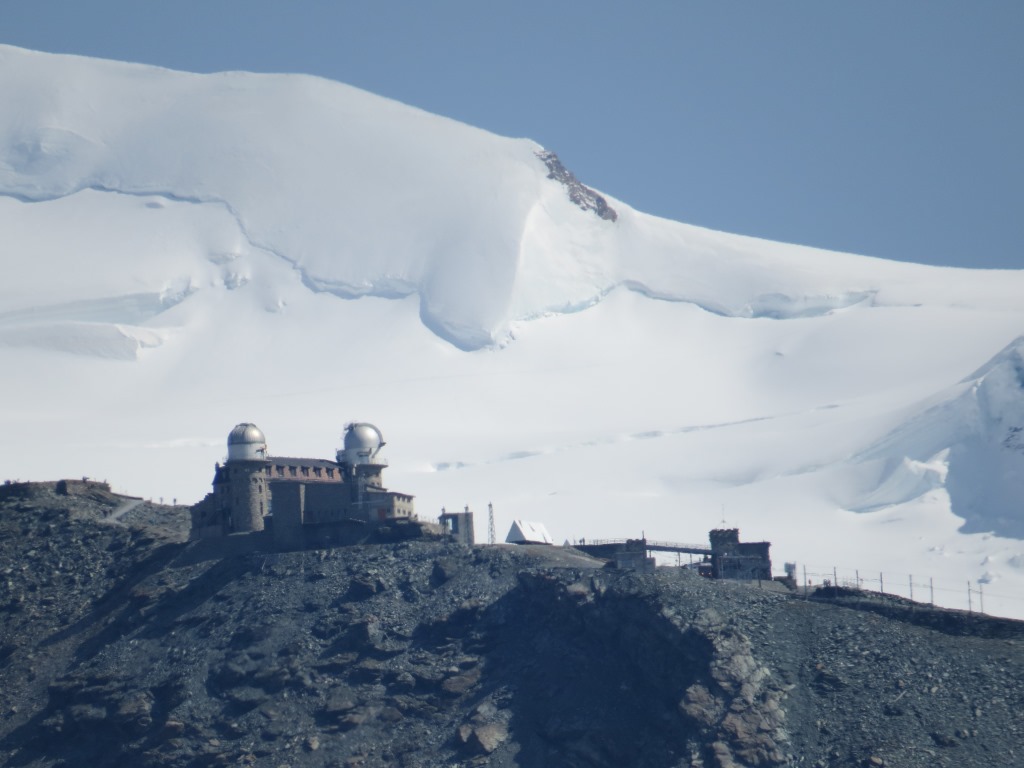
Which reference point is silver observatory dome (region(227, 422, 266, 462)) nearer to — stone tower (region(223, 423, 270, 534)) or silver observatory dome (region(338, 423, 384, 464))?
stone tower (region(223, 423, 270, 534))

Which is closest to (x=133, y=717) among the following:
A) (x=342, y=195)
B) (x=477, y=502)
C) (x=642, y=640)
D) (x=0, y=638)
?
(x=0, y=638)

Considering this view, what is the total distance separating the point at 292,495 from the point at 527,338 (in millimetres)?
82878

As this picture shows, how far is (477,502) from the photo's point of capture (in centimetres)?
12731

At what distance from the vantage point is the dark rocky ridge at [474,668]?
234ft

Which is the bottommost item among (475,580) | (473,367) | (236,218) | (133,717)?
(133,717)

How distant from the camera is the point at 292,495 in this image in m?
88.4

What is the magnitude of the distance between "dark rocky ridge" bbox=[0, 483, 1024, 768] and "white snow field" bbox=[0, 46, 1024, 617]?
33.4m

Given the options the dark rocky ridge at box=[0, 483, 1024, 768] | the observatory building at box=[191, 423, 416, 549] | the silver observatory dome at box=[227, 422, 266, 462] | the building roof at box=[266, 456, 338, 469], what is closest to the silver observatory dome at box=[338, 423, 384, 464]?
the observatory building at box=[191, 423, 416, 549]

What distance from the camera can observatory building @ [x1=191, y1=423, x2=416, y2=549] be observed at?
88438 millimetres

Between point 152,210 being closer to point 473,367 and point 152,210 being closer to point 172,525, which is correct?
point 473,367

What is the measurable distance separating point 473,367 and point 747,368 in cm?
2658

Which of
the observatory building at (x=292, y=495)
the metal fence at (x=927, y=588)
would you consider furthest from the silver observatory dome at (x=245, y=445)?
the metal fence at (x=927, y=588)

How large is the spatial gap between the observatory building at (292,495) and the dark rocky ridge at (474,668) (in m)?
2.17

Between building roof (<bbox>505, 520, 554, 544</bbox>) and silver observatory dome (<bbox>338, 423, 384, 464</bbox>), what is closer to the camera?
silver observatory dome (<bbox>338, 423, 384, 464</bbox>)
